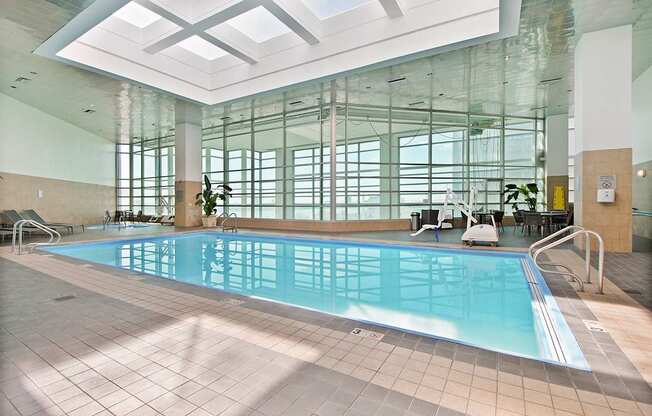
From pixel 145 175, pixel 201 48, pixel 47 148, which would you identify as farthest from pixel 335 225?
pixel 145 175

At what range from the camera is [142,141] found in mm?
17266

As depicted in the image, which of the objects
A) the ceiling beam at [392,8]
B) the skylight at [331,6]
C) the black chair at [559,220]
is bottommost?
the black chair at [559,220]

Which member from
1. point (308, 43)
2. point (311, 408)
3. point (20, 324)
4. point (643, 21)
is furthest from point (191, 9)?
point (643, 21)

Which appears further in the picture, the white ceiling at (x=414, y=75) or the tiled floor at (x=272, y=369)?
the white ceiling at (x=414, y=75)

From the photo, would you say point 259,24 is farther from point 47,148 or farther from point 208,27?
point 47,148

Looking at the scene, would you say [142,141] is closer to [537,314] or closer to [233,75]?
[233,75]

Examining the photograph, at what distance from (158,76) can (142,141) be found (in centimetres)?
935

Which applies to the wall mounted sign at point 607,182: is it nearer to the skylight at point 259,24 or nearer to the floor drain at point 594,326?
the floor drain at point 594,326

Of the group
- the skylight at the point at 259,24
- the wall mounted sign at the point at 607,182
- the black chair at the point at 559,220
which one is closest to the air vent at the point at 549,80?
the black chair at the point at 559,220

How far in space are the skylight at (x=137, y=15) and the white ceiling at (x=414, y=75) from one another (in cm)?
159

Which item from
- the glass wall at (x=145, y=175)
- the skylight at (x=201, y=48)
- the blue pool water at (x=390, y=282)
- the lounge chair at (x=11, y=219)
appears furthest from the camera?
the glass wall at (x=145, y=175)

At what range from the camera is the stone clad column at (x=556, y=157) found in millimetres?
12633

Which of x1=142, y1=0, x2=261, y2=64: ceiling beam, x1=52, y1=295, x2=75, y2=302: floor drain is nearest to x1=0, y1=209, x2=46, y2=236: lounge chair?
x1=142, y1=0, x2=261, y2=64: ceiling beam

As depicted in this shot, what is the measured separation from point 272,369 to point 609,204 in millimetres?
7402
